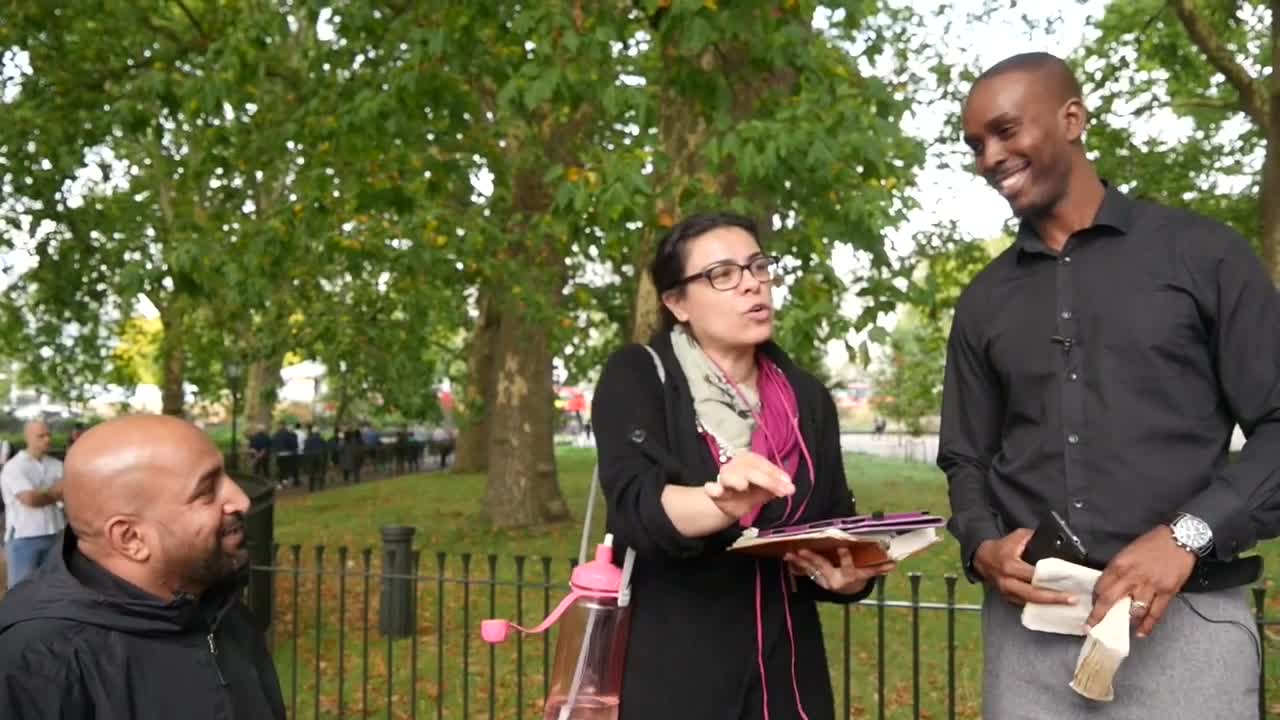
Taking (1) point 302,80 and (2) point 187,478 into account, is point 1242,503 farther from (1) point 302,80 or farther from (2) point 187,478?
(1) point 302,80

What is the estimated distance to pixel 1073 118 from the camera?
2.51 meters

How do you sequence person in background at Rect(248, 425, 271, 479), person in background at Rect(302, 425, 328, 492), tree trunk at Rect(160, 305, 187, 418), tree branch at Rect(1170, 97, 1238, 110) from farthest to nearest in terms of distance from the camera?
1. person in background at Rect(302, 425, 328, 492)
2. person in background at Rect(248, 425, 271, 479)
3. tree trunk at Rect(160, 305, 187, 418)
4. tree branch at Rect(1170, 97, 1238, 110)

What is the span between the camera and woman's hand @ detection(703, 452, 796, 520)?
90.2 inches

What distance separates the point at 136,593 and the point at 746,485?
119 cm

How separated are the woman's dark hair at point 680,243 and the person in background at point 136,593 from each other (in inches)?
41.9

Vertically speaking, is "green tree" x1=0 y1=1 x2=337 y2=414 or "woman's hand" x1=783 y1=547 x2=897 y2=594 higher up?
"green tree" x1=0 y1=1 x2=337 y2=414

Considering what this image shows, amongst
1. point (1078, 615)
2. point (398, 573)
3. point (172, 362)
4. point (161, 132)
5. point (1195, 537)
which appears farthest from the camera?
point (172, 362)

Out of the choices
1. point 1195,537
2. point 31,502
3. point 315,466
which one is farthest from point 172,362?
point 1195,537

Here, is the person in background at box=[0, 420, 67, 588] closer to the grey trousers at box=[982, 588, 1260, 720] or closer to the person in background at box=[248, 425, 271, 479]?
the grey trousers at box=[982, 588, 1260, 720]

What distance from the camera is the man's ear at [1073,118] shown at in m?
2.49

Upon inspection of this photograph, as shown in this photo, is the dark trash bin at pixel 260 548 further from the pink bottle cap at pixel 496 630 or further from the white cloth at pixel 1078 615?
the white cloth at pixel 1078 615

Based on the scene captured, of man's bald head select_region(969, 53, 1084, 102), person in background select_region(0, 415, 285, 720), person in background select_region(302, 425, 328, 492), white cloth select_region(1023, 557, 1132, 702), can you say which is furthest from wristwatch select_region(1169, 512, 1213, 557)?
person in background select_region(302, 425, 328, 492)

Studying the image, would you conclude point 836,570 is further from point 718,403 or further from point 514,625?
point 514,625

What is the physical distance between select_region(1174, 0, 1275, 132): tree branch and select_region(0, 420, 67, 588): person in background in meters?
10.8
